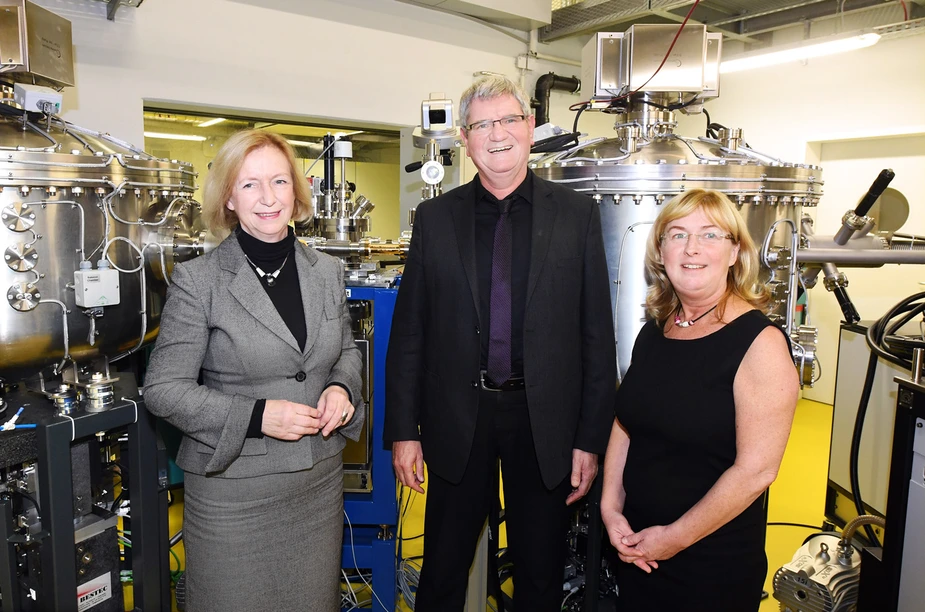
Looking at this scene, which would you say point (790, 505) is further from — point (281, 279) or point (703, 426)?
point (281, 279)

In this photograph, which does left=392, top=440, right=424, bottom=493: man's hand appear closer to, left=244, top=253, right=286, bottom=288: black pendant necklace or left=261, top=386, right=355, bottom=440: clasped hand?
left=261, top=386, right=355, bottom=440: clasped hand

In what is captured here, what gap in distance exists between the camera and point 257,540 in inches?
48.9

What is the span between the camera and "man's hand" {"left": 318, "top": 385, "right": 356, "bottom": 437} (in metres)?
1.26

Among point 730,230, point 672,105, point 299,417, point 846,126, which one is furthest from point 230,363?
point 846,126

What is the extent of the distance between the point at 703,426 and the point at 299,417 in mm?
738

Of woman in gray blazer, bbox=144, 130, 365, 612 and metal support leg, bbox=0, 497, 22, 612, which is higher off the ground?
woman in gray blazer, bbox=144, 130, 365, 612

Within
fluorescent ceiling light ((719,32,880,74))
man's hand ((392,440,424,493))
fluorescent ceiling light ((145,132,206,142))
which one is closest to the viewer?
man's hand ((392,440,424,493))

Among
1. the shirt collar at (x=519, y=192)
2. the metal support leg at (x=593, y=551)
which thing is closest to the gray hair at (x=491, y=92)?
the shirt collar at (x=519, y=192)

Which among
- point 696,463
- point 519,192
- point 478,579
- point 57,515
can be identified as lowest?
point 478,579

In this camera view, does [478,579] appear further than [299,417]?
Yes

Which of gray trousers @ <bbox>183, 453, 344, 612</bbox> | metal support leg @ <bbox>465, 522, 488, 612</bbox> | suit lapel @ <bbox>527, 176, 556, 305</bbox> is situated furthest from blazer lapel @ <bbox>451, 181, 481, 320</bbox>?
→ metal support leg @ <bbox>465, 522, 488, 612</bbox>

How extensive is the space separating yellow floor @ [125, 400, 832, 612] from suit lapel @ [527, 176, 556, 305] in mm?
1342

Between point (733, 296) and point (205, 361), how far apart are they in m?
1.03

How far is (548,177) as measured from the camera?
1.82m
